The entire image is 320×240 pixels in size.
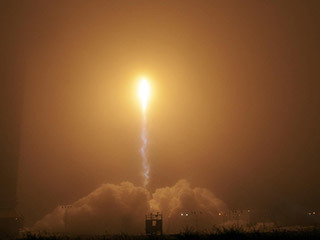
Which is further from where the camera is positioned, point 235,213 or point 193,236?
point 235,213

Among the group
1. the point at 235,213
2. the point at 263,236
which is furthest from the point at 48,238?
the point at 235,213

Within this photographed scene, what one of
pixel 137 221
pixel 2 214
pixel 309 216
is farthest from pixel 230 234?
pixel 309 216

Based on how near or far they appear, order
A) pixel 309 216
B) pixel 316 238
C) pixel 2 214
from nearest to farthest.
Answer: pixel 316 238 → pixel 2 214 → pixel 309 216

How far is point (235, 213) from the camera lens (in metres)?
113

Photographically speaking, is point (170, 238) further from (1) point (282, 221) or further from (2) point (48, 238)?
(1) point (282, 221)

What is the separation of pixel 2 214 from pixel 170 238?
76.5m

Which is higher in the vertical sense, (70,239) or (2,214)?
(2,214)

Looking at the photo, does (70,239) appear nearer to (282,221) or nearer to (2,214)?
(2,214)

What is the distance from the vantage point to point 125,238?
121 feet

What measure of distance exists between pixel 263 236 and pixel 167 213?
7737 centimetres

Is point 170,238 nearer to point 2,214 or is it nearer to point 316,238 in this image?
point 316,238

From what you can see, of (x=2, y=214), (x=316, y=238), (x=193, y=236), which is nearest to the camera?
(x=316, y=238)

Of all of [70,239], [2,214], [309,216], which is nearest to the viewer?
[70,239]

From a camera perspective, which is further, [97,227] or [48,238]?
[97,227]
